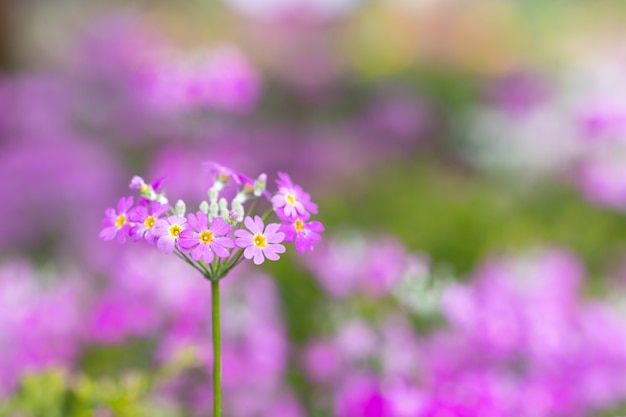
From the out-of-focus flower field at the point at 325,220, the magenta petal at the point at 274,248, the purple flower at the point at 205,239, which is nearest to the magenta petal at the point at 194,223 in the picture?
the purple flower at the point at 205,239

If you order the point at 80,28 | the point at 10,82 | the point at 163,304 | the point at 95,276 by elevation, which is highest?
the point at 80,28

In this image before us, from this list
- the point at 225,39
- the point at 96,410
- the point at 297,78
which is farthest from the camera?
the point at 225,39

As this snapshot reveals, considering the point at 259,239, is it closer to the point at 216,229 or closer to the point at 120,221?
the point at 216,229

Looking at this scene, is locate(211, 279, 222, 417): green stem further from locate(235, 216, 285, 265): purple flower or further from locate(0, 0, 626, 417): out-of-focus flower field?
locate(0, 0, 626, 417): out-of-focus flower field

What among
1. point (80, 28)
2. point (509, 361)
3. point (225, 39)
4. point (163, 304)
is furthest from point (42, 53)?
point (509, 361)

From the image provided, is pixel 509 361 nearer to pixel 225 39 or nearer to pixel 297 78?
pixel 297 78

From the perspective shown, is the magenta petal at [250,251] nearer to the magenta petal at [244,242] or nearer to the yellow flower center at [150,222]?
the magenta petal at [244,242]
